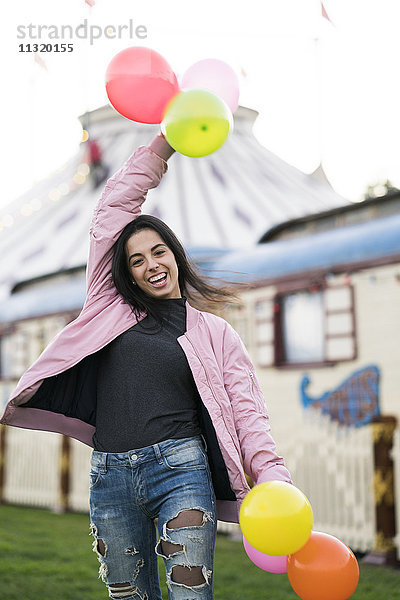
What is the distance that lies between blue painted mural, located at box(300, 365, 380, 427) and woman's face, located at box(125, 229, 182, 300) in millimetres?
4385

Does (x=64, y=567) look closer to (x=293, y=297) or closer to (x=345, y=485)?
(x=345, y=485)

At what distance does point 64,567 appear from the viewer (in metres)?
5.39

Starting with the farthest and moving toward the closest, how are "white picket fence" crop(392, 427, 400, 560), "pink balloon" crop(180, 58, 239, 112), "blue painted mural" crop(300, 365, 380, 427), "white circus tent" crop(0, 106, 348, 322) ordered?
"white circus tent" crop(0, 106, 348, 322) < "blue painted mural" crop(300, 365, 380, 427) < "white picket fence" crop(392, 427, 400, 560) < "pink balloon" crop(180, 58, 239, 112)

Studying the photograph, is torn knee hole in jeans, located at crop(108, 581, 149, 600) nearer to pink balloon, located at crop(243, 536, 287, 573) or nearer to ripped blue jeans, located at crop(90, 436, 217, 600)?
ripped blue jeans, located at crop(90, 436, 217, 600)

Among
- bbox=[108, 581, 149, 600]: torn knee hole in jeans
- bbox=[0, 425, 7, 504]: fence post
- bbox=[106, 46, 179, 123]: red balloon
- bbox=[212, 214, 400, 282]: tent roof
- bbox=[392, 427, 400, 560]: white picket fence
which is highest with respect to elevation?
bbox=[106, 46, 179, 123]: red balloon

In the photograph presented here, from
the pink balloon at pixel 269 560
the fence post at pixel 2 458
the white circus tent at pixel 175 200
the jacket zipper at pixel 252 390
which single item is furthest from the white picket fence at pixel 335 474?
the white circus tent at pixel 175 200

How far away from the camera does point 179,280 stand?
2.61 m

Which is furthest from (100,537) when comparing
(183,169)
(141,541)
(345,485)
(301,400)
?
(183,169)

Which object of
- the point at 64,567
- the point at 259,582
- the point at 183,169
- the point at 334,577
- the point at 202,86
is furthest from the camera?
the point at 183,169

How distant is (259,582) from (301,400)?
7.78ft

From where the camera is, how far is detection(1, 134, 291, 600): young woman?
219cm

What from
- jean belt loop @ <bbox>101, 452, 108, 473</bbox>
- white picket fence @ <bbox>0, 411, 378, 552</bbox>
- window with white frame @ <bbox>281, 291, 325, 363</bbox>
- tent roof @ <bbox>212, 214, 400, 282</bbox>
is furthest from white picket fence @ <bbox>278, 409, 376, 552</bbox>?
jean belt loop @ <bbox>101, 452, 108, 473</bbox>

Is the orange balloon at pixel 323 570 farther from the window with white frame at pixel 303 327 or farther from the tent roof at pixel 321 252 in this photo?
the window with white frame at pixel 303 327

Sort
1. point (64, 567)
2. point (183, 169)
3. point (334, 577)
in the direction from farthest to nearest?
point (183, 169), point (64, 567), point (334, 577)
